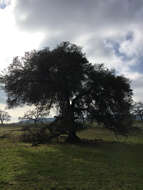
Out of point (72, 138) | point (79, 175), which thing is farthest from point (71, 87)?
point (79, 175)

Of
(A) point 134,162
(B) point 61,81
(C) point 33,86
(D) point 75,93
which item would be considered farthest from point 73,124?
(A) point 134,162

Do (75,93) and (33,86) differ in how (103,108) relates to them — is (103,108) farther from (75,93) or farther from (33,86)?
(33,86)

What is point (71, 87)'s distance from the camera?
21219 mm

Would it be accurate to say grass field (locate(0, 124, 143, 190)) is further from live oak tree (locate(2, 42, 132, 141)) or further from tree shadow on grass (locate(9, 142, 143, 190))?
live oak tree (locate(2, 42, 132, 141))

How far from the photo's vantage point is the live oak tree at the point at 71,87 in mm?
21781

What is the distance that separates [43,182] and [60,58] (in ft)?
53.9

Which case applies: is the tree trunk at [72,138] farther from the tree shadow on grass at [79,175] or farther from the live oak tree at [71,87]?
the tree shadow on grass at [79,175]

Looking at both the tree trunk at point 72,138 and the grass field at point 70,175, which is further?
the tree trunk at point 72,138

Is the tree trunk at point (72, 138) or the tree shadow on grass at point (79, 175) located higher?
the tree trunk at point (72, 138)

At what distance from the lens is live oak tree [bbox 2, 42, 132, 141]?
21.8 meters

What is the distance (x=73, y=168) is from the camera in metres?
10.1

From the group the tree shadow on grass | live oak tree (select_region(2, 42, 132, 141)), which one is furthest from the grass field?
live oak tree (select_region(2, 42, 132, 141))

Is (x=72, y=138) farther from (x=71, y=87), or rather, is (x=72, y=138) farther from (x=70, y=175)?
(x=70, y=175)

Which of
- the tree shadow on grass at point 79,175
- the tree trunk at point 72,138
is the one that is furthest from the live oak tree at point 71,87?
the tree shadow on grass at point 79,175
